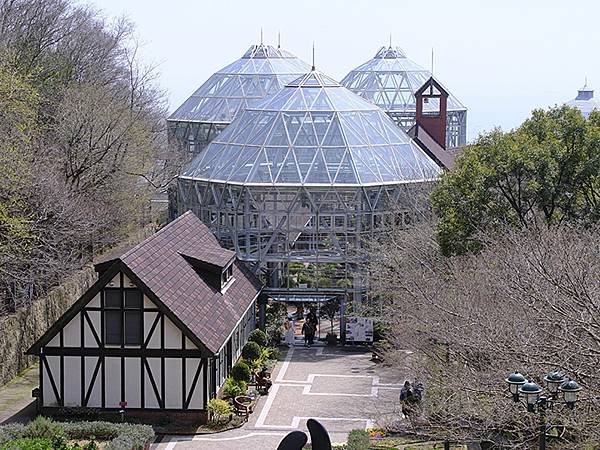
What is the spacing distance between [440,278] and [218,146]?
A: 47.9 ft

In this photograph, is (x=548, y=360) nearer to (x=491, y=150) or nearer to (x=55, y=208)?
(x=491, y=150)

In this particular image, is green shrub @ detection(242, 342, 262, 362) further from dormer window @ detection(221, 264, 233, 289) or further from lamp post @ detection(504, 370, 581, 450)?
lamp post @ detection(504, 370, 581, 450)

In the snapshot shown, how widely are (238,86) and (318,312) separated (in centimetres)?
2269

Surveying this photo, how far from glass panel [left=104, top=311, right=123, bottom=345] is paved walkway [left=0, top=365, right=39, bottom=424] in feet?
10.0

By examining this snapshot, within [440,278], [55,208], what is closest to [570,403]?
[440,278]

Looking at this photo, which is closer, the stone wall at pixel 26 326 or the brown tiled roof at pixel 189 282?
the brown tiled roof at pixel 189 282

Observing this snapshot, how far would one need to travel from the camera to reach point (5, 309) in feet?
118

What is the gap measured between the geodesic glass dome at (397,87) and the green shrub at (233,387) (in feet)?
112

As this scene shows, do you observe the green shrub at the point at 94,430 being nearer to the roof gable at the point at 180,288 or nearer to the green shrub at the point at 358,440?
the roof gable at the point at 180,288

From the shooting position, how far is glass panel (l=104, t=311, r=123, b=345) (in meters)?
29.2

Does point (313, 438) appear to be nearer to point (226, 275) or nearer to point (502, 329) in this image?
point (502, 329)

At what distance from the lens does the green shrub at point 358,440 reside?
82.0ft

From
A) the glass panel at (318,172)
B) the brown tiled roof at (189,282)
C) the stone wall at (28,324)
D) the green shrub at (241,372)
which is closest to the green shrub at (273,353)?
the brown tiled roof at (189,282)

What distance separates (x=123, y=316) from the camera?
29203 mm
